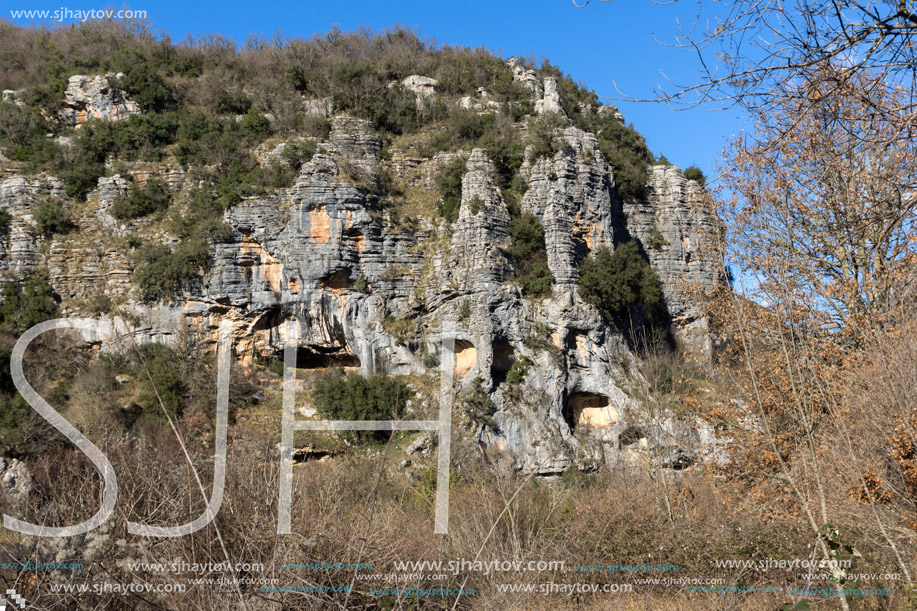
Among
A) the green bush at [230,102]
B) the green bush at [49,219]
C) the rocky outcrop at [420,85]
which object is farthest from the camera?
the rocky outcrop at [420,85]

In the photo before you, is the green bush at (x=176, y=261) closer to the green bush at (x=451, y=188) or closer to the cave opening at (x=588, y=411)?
the green bush at (x=451, y=188)

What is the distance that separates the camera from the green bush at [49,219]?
2517 centimetres

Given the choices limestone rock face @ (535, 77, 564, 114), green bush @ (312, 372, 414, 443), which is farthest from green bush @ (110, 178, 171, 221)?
limestone rock face @ (535, 77, 564, 114)

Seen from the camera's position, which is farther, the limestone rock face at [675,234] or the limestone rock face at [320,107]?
the limestone rock face at [320,107]

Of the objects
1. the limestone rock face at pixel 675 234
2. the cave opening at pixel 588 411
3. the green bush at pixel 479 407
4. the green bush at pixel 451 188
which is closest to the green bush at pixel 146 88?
the green bush at pixel 451 188

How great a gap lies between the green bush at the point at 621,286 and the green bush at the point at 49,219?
21.7 metres

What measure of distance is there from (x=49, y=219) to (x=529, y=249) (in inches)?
782

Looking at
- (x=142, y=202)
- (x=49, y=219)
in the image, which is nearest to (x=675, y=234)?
(x=142, y=202)

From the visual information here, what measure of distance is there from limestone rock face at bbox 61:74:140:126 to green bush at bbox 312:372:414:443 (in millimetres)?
19467

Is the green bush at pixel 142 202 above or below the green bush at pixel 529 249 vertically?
above

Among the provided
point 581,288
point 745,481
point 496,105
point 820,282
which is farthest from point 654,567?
Answer: point 496,105

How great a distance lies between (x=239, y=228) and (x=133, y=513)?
21.5 meters

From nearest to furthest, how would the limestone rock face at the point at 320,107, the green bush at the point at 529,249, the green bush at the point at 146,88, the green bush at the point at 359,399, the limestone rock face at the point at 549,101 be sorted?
the green bush at the point at 359,399 < the green bush at the point at 529,249 < the limestone rock face at the point at 549,101 < the limestone rock face at the point at 320,107 < the green bush at the point at 146,88

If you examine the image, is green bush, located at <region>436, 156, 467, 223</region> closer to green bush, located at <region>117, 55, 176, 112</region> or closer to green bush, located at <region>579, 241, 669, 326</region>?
green bush, located at <region>579, 241, 669, 326</region>
